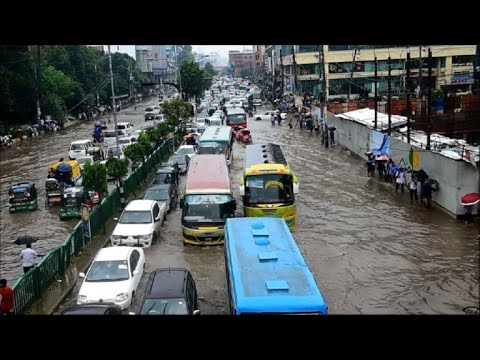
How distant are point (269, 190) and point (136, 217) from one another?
3.16m

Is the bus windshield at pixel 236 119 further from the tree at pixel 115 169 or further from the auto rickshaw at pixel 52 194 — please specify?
the auto rickshaw at pixel 52 194

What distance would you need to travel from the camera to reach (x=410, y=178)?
58.5 feet

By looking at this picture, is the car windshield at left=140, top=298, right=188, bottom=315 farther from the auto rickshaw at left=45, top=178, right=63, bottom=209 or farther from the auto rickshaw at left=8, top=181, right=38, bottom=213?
the auto rickshaw at left=45, top=178, right=63, bottom=209

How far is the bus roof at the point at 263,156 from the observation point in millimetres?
16442

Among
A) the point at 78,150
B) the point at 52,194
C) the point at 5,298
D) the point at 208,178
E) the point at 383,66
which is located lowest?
the point at 52,194

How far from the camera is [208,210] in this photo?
43.2 feet

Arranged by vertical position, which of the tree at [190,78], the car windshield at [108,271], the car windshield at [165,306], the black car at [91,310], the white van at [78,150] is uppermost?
the tree at [190,78]

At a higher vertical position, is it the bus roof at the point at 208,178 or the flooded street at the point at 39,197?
the bus roof at the point at 208,178

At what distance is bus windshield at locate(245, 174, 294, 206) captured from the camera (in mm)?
14039

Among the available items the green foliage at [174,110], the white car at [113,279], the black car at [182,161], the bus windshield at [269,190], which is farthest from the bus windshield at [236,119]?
the white car at [113,279]

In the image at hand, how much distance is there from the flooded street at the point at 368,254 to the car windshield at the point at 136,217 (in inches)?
25.6

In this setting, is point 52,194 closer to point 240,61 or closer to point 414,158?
point 414,158

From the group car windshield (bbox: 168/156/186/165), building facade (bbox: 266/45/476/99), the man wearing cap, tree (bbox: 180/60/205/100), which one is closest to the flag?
car windshield (bbox: 168/156/186/165)

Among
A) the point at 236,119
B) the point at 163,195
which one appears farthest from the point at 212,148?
the point at 236,119
